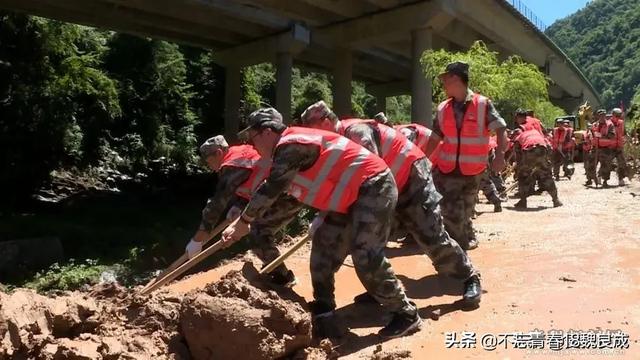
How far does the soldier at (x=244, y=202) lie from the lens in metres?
5.70

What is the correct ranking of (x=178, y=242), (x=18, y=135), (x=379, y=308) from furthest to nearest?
(x=18, y=135) < (x=178, y=242) < (x=379, y=308)

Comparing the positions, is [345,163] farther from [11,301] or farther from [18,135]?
[18,135]

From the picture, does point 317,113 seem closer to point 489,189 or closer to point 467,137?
point 467,137

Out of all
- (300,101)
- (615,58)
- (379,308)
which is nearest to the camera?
(379,308)

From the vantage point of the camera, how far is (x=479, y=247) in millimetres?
7410

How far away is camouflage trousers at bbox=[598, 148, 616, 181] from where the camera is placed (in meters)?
14.9

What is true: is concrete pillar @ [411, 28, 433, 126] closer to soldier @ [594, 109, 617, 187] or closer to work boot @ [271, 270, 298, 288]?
soldier @ [594, 109, 617, 187]

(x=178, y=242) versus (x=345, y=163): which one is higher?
(x=345, y=163)

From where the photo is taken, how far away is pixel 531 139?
11148 millimetres

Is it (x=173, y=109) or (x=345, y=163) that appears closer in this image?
(x=345, y=163)

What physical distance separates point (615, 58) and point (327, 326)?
8691cm

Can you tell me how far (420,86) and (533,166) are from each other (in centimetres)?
860

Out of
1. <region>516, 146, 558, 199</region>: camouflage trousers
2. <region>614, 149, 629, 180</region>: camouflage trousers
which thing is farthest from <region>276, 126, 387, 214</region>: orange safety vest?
<region>614, 149, 629, 180</region>: camouflage trousers

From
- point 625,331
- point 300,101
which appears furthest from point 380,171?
point 300,101
